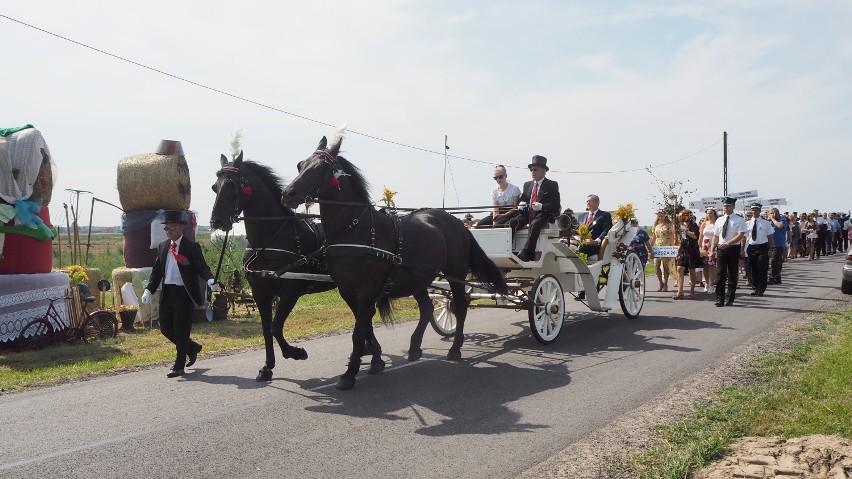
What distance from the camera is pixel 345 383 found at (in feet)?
22.0

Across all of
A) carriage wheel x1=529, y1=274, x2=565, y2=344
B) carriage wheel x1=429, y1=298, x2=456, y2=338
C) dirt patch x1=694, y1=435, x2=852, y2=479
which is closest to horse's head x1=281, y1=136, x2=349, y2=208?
carriage wheel x1=529, y1=274, x2=565, y2=344

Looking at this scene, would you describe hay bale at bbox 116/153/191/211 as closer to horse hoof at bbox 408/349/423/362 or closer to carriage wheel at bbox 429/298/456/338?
carriage wheel at bbox 429/298/456/338

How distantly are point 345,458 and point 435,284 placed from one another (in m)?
4.41

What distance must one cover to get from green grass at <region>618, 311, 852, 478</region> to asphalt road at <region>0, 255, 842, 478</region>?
674 mm

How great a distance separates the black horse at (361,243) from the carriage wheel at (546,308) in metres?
1.34

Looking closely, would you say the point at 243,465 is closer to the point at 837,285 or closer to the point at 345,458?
the point at 345,458

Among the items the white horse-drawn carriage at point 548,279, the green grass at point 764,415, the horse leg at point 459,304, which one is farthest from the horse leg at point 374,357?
the green grass at point 764,415

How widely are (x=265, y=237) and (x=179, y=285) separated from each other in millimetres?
1409

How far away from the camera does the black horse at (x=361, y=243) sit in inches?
265

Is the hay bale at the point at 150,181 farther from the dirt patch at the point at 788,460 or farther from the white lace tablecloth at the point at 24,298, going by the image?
the dirt patch at the point at 788,460

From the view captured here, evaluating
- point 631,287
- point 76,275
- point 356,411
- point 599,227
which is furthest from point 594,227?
point 76,275

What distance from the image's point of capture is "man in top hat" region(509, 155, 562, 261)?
9.38m

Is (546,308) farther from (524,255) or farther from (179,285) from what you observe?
(179,285)

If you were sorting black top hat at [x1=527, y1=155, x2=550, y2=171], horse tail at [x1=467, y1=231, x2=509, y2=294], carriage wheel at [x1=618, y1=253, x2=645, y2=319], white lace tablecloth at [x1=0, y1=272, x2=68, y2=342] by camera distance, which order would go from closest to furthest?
1. horse tail at [x1=467, y1=231, x2=509, y2=294]
2. black top hat at [x1=527, y1=155, x2=550, y2=171]
3. white lace tablecloth at [x1=0, y1=272, x2=68, y2=342]
4. carriage wheel at [x1=618, y1=253, x2=645, y2=319]
